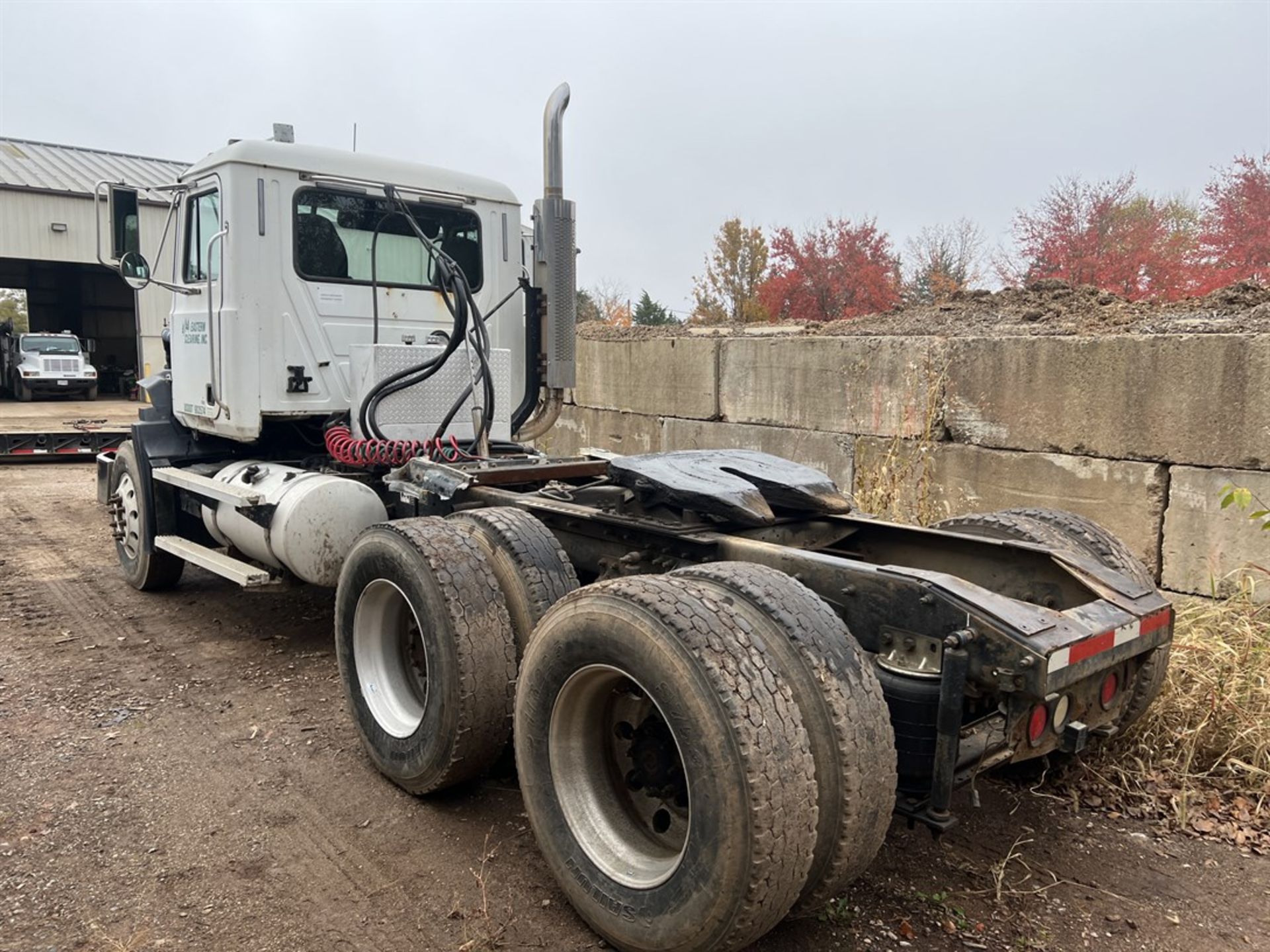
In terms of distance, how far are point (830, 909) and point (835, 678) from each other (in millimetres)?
900

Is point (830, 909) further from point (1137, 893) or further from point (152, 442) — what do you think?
point (152, 442)

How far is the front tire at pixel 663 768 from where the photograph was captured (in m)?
2.34

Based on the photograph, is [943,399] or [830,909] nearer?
[830,909]

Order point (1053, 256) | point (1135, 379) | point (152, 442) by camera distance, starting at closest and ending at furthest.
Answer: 1. point (1135, 379)
2. point (152, 442)
3. point (1053, 256)

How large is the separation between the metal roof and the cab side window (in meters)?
20.7

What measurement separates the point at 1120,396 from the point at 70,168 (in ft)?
95.2

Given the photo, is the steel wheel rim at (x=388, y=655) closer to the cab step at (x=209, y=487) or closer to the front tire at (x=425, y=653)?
the front tire at (x=425, y=653)

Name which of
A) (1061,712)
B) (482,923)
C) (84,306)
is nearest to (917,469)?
(1061,712)

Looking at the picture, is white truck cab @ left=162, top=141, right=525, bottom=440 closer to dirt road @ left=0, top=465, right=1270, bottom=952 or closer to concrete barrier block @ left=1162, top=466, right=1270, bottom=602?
dirt road @ left=0, top=465, right=1270, bottom=952

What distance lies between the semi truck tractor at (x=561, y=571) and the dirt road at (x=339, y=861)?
23cm

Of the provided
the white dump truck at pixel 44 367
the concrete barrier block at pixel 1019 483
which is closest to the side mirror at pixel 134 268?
the concrete barrier block at pixel 1019 483

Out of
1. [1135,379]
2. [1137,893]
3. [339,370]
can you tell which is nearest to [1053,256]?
[1135,379]

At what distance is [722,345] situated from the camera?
8.72 metres

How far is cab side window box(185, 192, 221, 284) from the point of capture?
18.6ft
